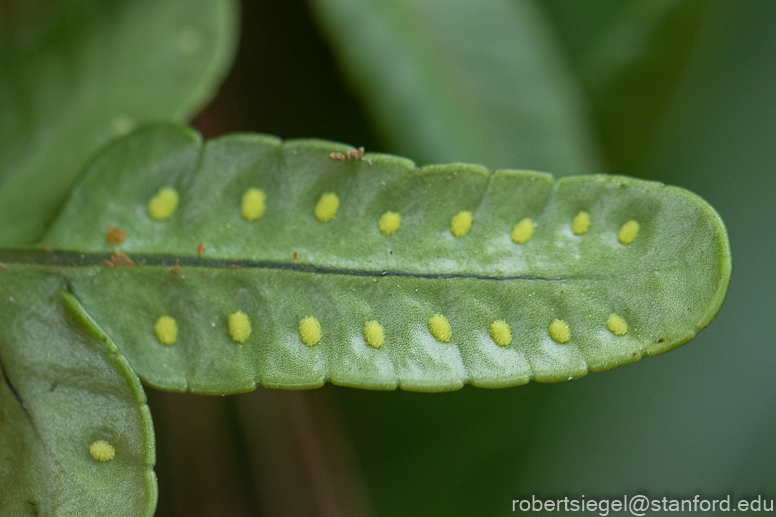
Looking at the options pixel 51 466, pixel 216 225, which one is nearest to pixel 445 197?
pixel 216 225

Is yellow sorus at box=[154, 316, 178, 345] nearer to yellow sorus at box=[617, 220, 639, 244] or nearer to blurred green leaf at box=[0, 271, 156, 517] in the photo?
blurred green leaf at box=[0, 271, 156, 517]

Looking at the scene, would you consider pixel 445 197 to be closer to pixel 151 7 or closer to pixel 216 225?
pixel 216 225

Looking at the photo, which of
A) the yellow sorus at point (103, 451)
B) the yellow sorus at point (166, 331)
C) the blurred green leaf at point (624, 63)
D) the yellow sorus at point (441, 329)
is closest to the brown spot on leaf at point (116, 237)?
the yellow sorus at point (166, 331)

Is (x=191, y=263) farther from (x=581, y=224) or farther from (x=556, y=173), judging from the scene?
(x=556, y=173)

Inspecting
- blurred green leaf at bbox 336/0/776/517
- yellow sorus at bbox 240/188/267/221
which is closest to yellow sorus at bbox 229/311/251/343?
yellow sorus at bbox 240/188/267/221

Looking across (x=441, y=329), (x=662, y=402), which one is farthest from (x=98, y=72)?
(x=662, y=402)

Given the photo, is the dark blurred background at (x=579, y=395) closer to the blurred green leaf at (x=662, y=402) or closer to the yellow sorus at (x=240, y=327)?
the blurred green leaf at (x=662, y=402)
